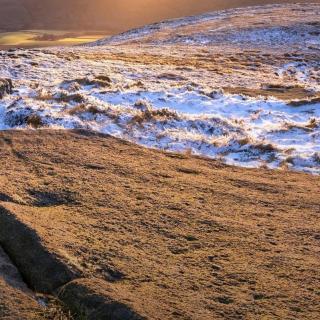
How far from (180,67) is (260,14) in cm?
2545

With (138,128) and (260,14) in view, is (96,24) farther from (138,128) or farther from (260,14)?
(138,128)

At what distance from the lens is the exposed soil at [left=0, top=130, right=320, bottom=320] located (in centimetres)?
570

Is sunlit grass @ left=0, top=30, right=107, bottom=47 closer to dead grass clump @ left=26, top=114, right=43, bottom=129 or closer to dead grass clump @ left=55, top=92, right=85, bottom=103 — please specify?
dead grass clump @ left=55, top=92, right=85, bottom=103

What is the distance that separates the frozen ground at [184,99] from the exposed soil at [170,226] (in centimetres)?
125

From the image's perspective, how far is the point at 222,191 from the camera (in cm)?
891

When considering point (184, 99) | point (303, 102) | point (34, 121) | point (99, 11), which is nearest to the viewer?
point (34, 121)

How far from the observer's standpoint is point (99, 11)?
182750mm

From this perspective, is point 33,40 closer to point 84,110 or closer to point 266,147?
point 84,110

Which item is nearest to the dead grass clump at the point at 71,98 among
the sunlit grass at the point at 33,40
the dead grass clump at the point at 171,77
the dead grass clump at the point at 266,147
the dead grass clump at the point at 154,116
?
the dead grass clump at the point at 154,116

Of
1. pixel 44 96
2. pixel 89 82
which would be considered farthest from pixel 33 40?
pixel 44 96

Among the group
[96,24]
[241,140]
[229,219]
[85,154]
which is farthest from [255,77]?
[96,24]

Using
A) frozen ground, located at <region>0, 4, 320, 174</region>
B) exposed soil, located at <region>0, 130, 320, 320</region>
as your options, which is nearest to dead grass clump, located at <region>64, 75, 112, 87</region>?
frozen ground, located at <region>0, 4, 320, 174</region>

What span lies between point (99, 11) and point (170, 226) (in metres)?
184

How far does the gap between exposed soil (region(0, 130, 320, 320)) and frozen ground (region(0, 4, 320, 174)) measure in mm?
1255
